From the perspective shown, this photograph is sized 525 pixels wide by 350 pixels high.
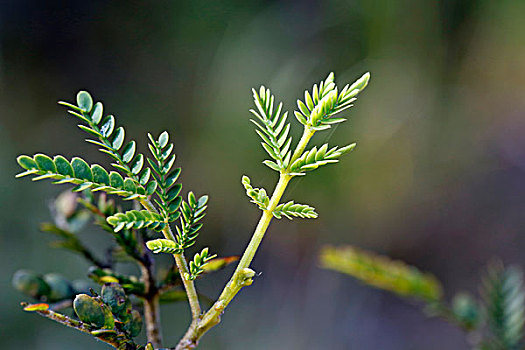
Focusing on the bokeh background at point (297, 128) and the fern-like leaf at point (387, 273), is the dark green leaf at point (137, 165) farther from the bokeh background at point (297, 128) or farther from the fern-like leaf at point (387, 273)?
the bokeh background at point (297, 128)

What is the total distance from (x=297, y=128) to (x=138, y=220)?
1983mm

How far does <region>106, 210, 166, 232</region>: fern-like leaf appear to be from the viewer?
A: 264 millimetres

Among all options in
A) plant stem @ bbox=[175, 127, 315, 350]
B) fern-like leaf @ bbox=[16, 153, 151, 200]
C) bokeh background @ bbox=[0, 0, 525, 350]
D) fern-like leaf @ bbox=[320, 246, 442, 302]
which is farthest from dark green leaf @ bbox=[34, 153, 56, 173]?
bokeh background @ bbox=[0, 0, 525, 350]

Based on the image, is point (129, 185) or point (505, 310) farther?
point (505, 310)

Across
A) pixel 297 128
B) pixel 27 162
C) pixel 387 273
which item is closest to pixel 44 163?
pixel 27 162

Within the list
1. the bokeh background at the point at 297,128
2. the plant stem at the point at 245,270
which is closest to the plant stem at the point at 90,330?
the plant stem at the point at 245,270

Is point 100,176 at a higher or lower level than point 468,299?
lower

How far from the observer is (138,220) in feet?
0.89

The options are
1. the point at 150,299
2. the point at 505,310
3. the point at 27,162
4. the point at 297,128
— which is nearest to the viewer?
the point at 27,162

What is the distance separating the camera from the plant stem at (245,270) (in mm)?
269

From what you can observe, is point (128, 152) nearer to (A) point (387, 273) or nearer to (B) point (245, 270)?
(B) point (245, 270)

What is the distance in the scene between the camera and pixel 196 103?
2582 millimetres

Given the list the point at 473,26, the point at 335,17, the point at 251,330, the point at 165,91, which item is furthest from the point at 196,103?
the point at 473,26

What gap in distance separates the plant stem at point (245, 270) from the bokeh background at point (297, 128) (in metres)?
1.86
